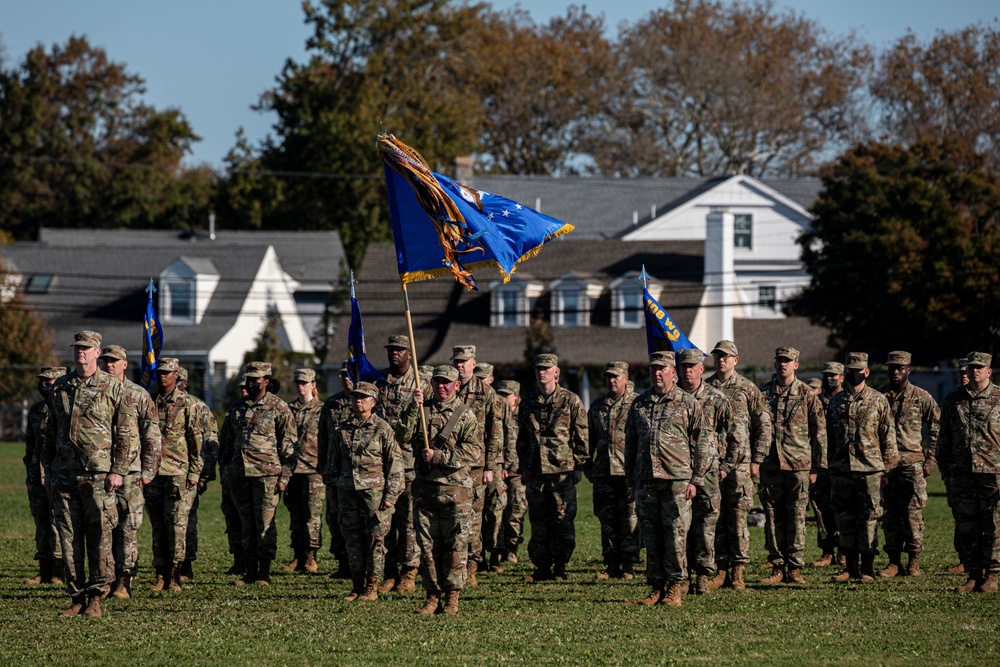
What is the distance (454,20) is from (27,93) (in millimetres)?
22069

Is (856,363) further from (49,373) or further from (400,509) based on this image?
(49,373)

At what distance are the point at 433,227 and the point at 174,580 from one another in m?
4.43

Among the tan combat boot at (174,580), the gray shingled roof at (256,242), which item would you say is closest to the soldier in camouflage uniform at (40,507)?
the tan combat boot at (174,580)

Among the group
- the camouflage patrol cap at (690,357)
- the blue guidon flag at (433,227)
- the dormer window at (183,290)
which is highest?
the dormer window at (183,290)

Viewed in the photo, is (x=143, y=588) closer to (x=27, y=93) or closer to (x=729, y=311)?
(x=729, y=311)

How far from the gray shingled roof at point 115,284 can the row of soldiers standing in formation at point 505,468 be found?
140ft

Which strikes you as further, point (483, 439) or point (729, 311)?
point (729, 311)

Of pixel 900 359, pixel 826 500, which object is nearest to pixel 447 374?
pixel 900 359

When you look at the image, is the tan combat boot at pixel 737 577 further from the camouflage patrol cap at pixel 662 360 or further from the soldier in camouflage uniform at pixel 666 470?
the camouflage patrol cap at pixel 662 360

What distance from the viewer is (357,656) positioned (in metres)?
10.7

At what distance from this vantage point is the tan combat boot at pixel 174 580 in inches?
567

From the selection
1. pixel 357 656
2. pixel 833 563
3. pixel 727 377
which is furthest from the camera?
pixel 833 563

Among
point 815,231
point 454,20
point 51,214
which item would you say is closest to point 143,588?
point 815,231

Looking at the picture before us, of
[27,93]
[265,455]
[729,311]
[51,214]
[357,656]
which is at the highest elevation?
[27,93]
